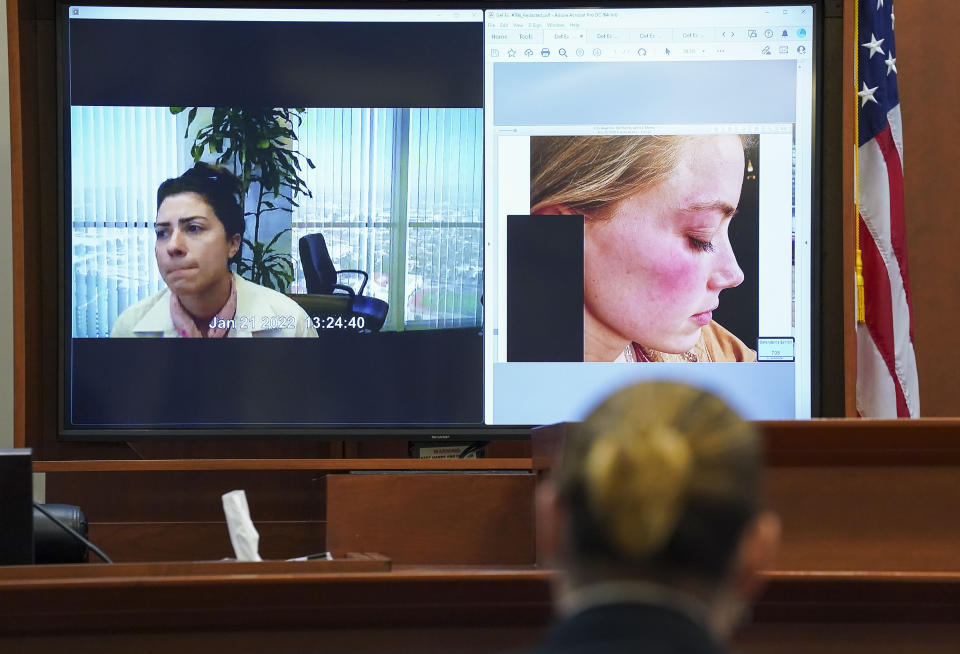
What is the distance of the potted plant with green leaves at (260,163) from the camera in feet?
11.4

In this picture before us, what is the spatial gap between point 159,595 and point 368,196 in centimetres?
191

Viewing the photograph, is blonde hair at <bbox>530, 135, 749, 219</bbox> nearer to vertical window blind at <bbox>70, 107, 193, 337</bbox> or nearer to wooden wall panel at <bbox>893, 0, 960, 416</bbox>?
wooden wall panel at <bbox>893, 0, 960, 416</bbox>

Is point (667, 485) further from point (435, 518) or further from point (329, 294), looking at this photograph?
point (329, 294)

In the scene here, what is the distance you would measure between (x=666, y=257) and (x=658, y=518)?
283 cm

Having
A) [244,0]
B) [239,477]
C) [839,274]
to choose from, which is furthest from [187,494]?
[839,274]

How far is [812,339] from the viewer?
3.48 meters

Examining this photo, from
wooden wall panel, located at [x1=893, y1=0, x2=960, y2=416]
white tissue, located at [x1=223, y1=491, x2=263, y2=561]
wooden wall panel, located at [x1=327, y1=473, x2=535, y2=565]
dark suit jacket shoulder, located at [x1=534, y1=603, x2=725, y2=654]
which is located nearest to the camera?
dark suit jacket shoulder, located at [x1=534, y1=603, x2=725, y2=654]

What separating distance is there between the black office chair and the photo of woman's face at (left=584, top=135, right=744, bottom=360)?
65 centimetres

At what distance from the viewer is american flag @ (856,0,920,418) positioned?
11.4ft

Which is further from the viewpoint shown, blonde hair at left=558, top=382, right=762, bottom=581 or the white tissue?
the white tissue

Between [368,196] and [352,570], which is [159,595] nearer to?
[352,570]

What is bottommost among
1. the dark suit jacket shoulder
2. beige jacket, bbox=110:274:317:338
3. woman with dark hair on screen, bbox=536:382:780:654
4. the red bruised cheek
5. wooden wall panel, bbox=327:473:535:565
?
wooden wall panel, bbox=327:473:535:565

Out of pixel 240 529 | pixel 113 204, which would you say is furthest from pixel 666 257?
pixel 240 529

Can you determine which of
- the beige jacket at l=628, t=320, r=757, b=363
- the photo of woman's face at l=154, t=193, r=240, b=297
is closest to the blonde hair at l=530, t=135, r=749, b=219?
the beige jacket at l=628, t=320, r=757, b=363
